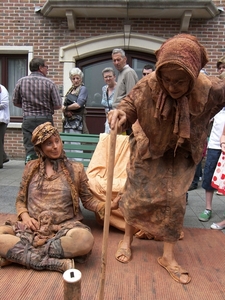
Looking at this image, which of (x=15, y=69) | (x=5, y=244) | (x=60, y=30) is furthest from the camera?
(x=15, y=69)

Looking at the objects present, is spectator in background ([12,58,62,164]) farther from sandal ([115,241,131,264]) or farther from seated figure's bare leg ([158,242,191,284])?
seated figure's bare leg ([158,242,191,284])

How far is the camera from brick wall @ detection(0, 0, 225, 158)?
6961mm

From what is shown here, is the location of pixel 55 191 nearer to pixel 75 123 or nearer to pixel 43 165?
pixel 43 165

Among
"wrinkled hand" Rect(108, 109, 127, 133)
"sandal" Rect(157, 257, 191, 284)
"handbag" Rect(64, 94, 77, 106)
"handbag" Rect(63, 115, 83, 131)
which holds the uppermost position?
"handbag" Rect(64, 94, 77, 106)

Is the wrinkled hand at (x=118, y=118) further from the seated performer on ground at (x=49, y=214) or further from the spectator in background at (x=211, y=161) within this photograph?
the spectator in background at (x=211, y=161)

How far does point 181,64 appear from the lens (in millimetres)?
1729

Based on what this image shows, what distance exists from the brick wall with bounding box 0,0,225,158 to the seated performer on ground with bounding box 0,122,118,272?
15.1 feet

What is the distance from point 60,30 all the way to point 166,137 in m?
5.76

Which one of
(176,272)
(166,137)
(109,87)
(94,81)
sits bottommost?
(176,272)

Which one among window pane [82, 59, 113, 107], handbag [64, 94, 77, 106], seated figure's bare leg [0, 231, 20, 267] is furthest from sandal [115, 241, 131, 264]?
window pane [82, 59, 113, 107]

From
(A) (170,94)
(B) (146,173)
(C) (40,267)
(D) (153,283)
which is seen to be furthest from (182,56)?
(C) (40,267)

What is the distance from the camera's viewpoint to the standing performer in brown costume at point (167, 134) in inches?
72.5

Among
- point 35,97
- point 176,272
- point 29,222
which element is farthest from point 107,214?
point 35,97

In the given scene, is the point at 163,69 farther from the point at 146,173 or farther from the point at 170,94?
the point at 146,173
